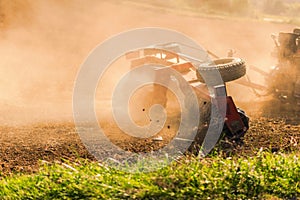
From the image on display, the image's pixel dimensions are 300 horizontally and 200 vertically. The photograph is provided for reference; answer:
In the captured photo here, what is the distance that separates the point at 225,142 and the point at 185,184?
9.44ft

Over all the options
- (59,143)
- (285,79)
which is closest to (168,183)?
(59,143)

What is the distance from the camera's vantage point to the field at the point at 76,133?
20.8ft

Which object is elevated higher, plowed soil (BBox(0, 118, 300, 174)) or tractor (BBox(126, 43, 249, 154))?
tractor (BBox(126, 43, 249, 154))

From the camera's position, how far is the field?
6344 mm

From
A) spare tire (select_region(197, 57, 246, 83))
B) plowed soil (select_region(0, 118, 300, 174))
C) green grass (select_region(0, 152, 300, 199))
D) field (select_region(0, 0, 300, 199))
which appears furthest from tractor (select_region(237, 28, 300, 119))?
A: green grass (select_region(0, 152, 300, 199))

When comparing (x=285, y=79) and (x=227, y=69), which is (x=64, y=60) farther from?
(x=227, y=69)

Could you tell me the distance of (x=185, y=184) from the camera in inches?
248

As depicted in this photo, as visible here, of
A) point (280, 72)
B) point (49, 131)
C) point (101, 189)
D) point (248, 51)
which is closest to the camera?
point (101, 189)

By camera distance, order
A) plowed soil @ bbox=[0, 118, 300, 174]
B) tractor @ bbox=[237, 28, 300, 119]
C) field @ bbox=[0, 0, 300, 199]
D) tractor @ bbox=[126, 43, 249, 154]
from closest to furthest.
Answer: field @ bbox=[0, 0, 300, 199]
plowed soil @ bbox=[0, 118, 300, 174]
tractor @ bbox=[126, 43, 249, 154]
tractor @ bbox=[237, 28, 300, 119]

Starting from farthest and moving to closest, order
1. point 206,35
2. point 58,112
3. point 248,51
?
point 206,35 < point 248,51 < point 58,112

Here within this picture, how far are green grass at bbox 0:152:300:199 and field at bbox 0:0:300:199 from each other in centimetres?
1

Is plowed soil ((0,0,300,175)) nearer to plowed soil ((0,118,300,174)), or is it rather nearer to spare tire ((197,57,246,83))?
plowed soil ((0,118,300,174))

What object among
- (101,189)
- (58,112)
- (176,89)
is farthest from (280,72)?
(101,189)

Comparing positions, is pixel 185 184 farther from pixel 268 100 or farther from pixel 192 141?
pixel 268 100
